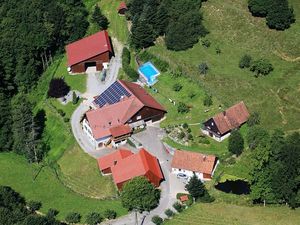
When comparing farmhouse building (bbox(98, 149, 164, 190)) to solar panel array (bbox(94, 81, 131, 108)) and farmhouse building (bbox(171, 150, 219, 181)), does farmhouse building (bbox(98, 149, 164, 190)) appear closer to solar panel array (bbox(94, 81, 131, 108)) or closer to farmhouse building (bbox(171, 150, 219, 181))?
farmhouse building (bbox(171, 150, 219, 181))

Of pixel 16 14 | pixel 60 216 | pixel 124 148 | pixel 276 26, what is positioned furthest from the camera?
pixel 16 14

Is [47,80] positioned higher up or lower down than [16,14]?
lower down

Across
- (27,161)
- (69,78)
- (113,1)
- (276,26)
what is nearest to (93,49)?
(69,78)

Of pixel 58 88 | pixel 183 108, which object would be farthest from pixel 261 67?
pixel 58 88

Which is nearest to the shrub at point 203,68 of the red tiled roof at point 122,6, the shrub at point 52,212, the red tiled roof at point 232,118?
the red tiled roof at point 232,118

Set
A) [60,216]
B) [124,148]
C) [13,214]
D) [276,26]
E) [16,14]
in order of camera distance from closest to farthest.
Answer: [13,214], [60,216], [124,148], [276,26], [16,14]

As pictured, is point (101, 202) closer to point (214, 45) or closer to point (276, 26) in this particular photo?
point (214, 45)
